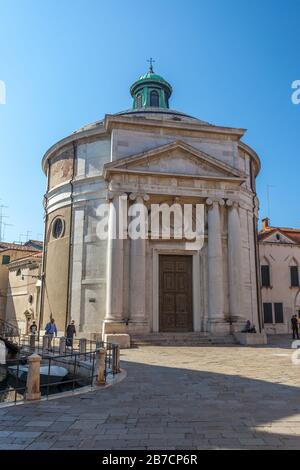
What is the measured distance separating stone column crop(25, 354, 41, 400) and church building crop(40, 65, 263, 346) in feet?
31.6

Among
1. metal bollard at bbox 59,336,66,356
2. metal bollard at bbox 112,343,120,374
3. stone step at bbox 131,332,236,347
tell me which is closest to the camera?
metal bollard at bbox 112,343,120,374

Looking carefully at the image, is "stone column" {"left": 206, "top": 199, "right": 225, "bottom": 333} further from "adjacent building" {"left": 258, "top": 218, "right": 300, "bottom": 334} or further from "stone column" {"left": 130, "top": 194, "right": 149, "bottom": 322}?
"adjacent building" {"left": 258, "top": 218, "right": 300, "bottom": 334}

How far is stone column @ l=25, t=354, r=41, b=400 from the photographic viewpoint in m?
7.26

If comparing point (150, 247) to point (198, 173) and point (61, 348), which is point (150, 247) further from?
point (61, 348)

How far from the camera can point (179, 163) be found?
2019 cm

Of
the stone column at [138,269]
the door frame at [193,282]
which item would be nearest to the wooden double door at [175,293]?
the door frame at [193,282]

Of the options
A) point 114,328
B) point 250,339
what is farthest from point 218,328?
point 114,328

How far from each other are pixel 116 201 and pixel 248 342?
881 centimetres

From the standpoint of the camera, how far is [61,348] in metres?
14.8

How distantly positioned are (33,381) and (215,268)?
13.1 m

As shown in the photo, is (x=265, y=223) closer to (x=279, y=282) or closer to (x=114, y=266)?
(x=279, y=282)

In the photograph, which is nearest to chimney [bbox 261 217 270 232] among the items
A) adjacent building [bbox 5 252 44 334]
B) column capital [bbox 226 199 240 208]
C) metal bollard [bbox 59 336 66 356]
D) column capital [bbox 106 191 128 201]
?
column capital [bbox 226 199 240 208]

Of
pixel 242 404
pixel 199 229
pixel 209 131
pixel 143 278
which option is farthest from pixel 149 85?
pixel 242 404
